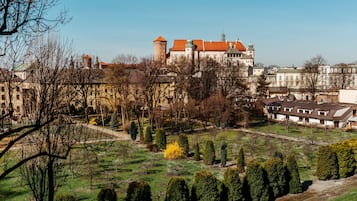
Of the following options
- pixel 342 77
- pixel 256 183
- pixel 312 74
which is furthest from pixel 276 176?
pixel 342 77

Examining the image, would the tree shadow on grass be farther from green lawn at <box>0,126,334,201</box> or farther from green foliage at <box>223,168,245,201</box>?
green foliage at <box>223,168,245,201</box>

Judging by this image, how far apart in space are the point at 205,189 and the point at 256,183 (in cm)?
271

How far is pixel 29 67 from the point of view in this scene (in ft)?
29.6

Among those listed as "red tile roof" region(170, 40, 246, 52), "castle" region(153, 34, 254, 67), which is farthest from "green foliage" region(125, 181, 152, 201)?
"red tile roof" region(170, 40, 246, 52)

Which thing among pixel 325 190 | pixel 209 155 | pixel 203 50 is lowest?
pixel 325 190

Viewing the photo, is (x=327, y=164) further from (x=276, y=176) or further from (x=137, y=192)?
(x=137, y=192)

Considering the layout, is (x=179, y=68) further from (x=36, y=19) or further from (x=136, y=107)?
(x=36, y=19)

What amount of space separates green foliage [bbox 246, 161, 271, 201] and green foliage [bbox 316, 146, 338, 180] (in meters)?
4.91

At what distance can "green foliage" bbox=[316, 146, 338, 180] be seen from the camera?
61.6 ft

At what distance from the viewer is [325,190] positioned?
1692cm

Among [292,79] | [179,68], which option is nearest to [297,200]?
[179,68]

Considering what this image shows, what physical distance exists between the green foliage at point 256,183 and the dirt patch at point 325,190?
3.94ft

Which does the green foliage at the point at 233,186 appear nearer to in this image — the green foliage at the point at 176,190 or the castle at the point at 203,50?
the green foliage at the point at 176,190

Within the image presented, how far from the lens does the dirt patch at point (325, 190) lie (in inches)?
617
